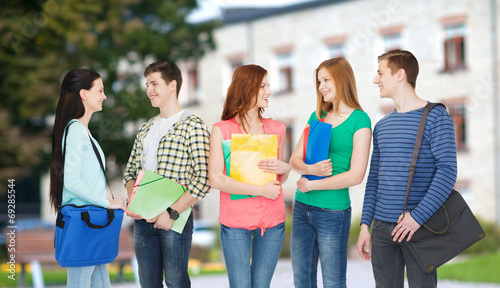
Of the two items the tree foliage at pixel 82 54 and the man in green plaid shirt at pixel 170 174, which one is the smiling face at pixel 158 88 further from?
the tree foliage at pixel 82 54

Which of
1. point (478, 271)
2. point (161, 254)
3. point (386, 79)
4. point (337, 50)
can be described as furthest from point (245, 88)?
point (337, 50)

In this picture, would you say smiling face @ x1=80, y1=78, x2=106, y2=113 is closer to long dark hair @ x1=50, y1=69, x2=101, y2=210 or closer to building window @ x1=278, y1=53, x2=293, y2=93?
long dark hair @ x1=50, y1=69, x2=101, y2=210

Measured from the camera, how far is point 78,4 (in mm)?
16641

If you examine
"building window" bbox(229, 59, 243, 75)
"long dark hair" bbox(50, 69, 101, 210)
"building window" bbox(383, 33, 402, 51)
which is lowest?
"long dark hair" bbox(50, 69, 101, 210)

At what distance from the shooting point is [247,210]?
12.3 feet

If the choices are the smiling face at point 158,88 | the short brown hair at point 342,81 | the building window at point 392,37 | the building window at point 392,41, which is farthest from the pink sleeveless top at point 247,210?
Result: the building window at point 392,41

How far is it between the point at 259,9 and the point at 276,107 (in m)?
4.62

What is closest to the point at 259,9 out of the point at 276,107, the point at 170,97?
the point at 276,107

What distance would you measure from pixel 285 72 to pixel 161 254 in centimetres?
2164

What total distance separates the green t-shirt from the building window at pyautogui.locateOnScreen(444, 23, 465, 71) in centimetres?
1850

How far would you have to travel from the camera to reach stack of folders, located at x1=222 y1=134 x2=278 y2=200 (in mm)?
3793

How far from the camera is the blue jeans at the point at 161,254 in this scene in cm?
387

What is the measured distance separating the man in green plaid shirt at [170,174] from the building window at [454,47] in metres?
18.8

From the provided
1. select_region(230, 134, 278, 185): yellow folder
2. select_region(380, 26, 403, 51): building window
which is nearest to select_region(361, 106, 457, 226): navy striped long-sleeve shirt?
select_region(230, 134, 278, 185): yellow folder
